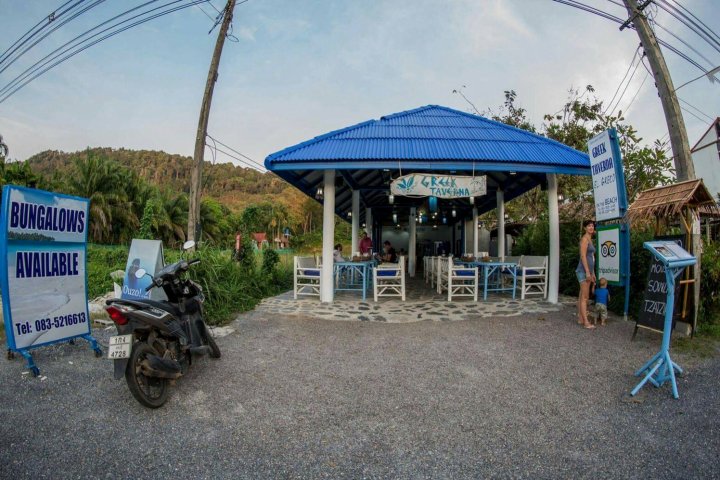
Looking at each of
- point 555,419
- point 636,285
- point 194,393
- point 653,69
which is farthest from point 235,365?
point 653,69

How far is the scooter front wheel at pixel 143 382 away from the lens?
2781mm

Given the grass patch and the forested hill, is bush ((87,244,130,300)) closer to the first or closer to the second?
the grass patch

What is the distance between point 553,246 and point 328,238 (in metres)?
4.41

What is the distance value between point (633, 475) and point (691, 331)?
3.72 metres

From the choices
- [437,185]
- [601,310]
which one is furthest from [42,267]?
[601,310]

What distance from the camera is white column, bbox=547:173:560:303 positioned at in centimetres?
733

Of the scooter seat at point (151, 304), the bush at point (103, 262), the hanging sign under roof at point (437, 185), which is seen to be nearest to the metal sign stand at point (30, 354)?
the scooter seat at point (151, 304)

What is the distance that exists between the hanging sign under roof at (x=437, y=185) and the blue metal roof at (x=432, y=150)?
237 mm

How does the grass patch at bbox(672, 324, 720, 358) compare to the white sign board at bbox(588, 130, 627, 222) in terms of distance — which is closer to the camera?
the grass patch at bbox(672, 324, 720, 358)

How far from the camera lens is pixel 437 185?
7137mm

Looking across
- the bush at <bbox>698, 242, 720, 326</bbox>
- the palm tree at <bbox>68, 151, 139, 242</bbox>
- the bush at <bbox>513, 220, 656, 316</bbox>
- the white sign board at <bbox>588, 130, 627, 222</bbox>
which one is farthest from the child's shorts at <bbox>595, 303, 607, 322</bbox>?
the palm tree at <bbox>68, 151, 139, 242</bbox>

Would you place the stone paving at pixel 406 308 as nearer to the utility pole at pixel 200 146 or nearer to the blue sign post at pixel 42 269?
the utility pole at pixel 200 146

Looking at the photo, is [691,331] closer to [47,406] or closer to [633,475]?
[633,475]

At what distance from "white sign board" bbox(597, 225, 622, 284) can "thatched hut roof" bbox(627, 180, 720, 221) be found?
52cm
